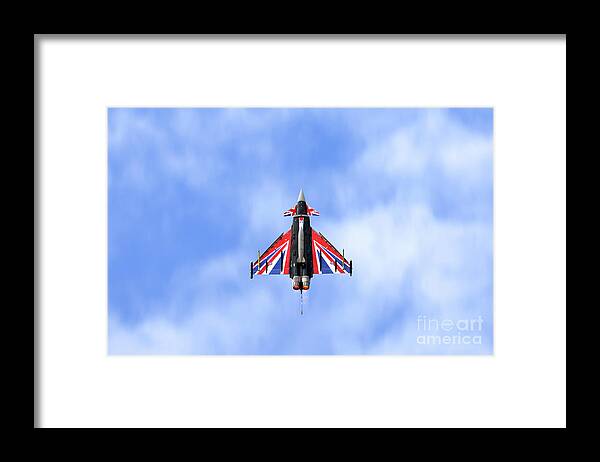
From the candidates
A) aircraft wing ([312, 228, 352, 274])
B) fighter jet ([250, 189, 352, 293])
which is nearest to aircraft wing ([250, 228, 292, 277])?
fighter jet ([250, 189, 352, 293])

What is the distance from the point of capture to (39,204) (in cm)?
1273

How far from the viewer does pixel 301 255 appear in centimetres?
1527

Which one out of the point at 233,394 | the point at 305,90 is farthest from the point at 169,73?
the point at 233,394

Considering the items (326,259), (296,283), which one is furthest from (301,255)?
(296,283)

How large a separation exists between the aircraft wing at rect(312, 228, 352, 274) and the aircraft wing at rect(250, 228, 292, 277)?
0.62 meters

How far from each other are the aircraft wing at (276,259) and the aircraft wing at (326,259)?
2.04ft

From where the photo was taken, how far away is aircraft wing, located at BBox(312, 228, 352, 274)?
44.5 ft

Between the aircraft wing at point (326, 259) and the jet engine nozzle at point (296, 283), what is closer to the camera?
the aircraft wing at point (326, 259)

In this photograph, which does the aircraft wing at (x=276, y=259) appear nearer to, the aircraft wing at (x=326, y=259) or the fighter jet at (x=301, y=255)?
the fighter jet at (x=301, y=255)

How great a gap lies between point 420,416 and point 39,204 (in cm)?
764

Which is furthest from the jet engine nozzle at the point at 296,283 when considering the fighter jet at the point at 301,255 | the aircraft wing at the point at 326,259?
the aircraft wing at the point at 326,259

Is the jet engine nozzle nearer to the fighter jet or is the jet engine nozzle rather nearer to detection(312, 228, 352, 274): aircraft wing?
the fighter jet

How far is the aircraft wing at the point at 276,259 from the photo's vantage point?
13.6 m

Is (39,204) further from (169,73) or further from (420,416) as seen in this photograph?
(420,416)
